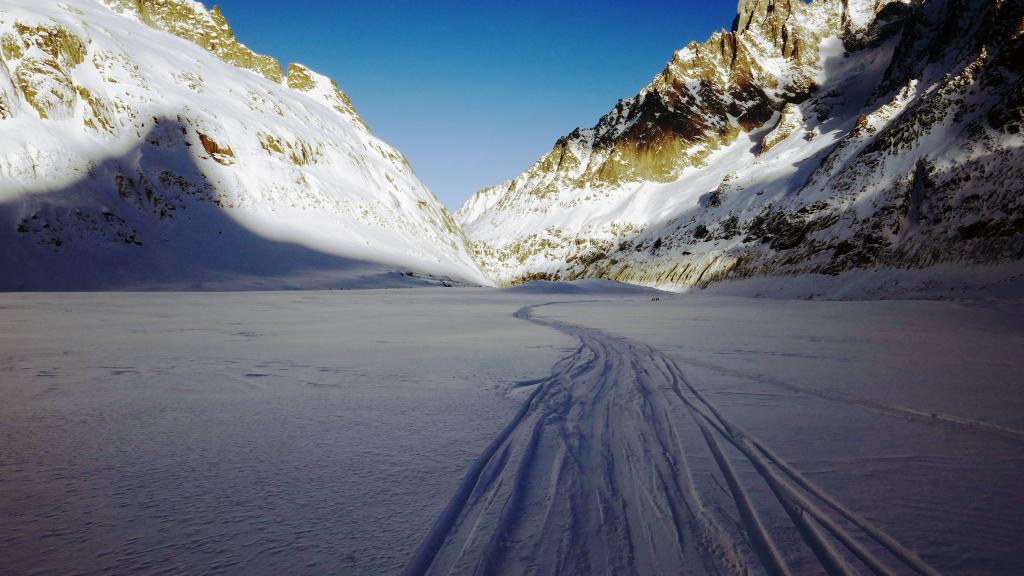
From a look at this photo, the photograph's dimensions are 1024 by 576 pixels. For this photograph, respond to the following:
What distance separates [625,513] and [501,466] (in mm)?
904

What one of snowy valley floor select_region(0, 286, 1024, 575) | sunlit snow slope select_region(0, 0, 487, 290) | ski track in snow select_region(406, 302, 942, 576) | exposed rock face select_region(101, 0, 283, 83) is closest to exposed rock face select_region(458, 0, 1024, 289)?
snowy valley floor select_region(0, 286, 1024, 575)

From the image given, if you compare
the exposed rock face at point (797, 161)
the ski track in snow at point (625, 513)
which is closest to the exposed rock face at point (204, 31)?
the exposed rock face at point (797, 161)

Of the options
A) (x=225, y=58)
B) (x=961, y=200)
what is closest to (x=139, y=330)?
(x=961, y=200)

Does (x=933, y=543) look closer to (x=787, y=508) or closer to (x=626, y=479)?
(x=787, y=508)

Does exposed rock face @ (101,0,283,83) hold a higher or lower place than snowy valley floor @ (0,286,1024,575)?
higher

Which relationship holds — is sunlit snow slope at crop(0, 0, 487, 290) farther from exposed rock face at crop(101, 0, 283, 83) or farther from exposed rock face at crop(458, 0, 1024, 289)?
exposed rock face at crop(458, 0, 1024, 289)

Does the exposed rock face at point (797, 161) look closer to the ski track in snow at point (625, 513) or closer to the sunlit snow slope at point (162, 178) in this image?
the ski track in snow at point (625, 513)

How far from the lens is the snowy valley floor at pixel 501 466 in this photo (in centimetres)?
205

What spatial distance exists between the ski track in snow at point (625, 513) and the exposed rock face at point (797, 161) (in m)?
30.5

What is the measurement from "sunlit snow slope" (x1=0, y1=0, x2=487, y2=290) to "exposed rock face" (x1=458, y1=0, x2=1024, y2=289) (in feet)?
127

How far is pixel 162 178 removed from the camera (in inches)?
1551

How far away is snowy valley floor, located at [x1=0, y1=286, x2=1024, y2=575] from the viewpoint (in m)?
2.05

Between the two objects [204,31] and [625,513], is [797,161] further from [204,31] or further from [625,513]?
[204,31]

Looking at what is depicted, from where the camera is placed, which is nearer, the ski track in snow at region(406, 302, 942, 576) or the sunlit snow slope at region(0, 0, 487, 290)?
the ski track in snow at region(406, 302, 942, 576)
